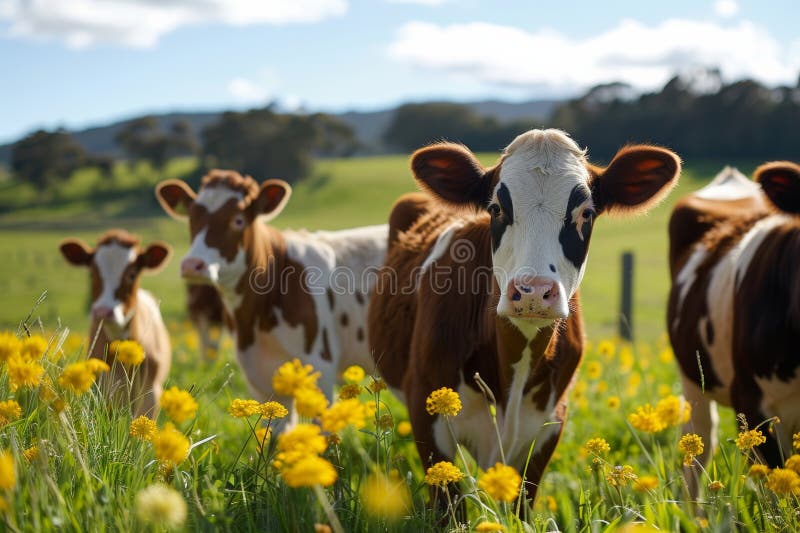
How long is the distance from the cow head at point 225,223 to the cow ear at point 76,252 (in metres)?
1.09

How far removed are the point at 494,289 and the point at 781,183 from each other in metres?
1.90

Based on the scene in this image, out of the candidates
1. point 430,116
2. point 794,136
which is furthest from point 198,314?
point 430,116

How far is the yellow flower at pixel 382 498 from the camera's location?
7.46 feet

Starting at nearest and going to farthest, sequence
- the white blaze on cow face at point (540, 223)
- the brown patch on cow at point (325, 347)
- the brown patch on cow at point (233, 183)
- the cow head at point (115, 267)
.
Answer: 1. the white blaze on cow face at point (540, 223)
2. the cow head at point (115, 267)
3. the brown patch on cow at point (233, 183)
4. the brown patch on cow at point (325, 347)

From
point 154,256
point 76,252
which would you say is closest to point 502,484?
point 154,256

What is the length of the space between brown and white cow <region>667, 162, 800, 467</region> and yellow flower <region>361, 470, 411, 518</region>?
50.4 inches

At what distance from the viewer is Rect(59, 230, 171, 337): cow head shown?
19.4 ft

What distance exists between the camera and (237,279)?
602 cm

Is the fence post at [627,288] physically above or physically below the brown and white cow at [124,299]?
below

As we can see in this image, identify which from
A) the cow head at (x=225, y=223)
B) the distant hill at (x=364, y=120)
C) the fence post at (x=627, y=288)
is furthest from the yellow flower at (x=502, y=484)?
the distant hill at (x=364, y=120)

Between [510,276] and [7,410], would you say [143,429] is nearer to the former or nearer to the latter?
[7,410]

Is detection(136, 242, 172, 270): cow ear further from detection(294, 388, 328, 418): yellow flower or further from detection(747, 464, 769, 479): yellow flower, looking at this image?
detection(747, 464, 769, 479): yellow flower

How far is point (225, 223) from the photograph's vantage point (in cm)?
594

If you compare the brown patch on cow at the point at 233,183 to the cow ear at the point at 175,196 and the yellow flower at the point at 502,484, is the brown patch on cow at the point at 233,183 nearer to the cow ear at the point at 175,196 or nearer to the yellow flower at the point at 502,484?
the cow ear at the point at 175,196
